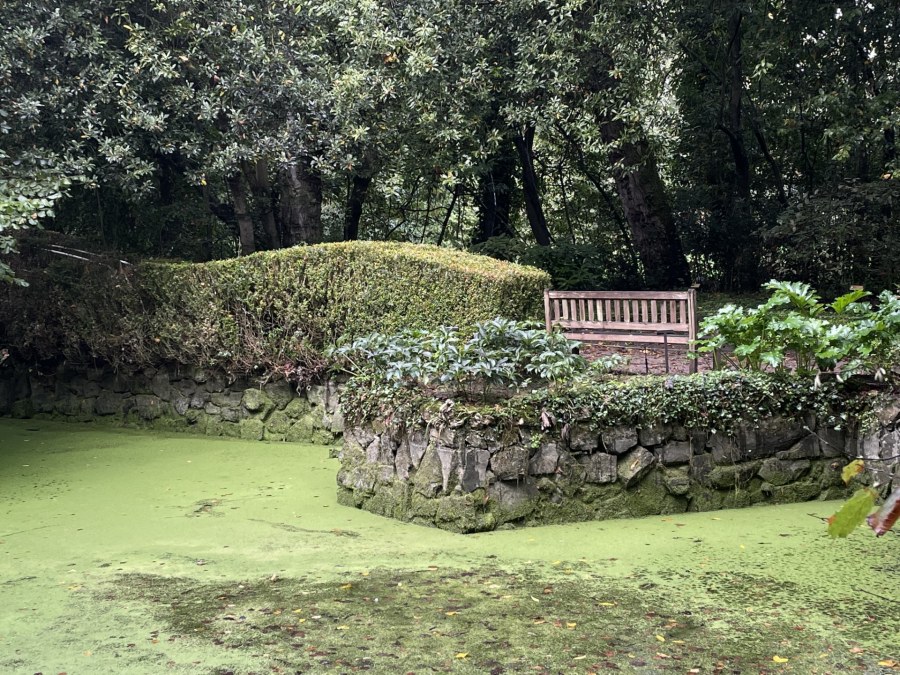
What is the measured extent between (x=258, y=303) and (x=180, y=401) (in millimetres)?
1750

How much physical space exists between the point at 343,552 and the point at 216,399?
15.6ft

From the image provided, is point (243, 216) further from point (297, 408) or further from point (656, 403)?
point (656, 403)

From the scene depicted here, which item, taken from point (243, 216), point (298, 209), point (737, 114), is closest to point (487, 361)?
point (243, 216)

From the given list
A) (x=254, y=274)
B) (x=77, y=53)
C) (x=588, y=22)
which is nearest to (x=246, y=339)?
(x=254, y=274)

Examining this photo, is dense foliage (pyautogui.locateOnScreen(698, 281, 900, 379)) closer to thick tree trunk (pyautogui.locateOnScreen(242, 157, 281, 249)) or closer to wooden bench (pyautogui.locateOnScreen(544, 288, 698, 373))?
wooden bench (pyautogui.locateOnScreen(544, 288, 698, 373))

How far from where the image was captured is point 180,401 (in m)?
9.71

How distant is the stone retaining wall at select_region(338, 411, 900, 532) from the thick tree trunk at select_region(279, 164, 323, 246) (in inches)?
255

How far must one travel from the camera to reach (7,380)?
10961mm

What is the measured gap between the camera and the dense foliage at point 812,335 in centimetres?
559

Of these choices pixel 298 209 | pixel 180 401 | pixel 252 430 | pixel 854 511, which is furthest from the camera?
pixel 298 209

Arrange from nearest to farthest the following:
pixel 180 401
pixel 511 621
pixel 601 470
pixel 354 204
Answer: pixel 511 621
pixel 601 470
pixel 180 401
pixel 354 204

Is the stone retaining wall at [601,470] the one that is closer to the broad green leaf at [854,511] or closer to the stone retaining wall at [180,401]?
the stone retaining wall at [180,401]

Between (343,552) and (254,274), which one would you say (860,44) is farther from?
(343,552)

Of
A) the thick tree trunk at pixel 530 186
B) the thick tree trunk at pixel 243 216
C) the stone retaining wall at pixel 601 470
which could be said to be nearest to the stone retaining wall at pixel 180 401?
the thick tree trunk at pixel 243 216
